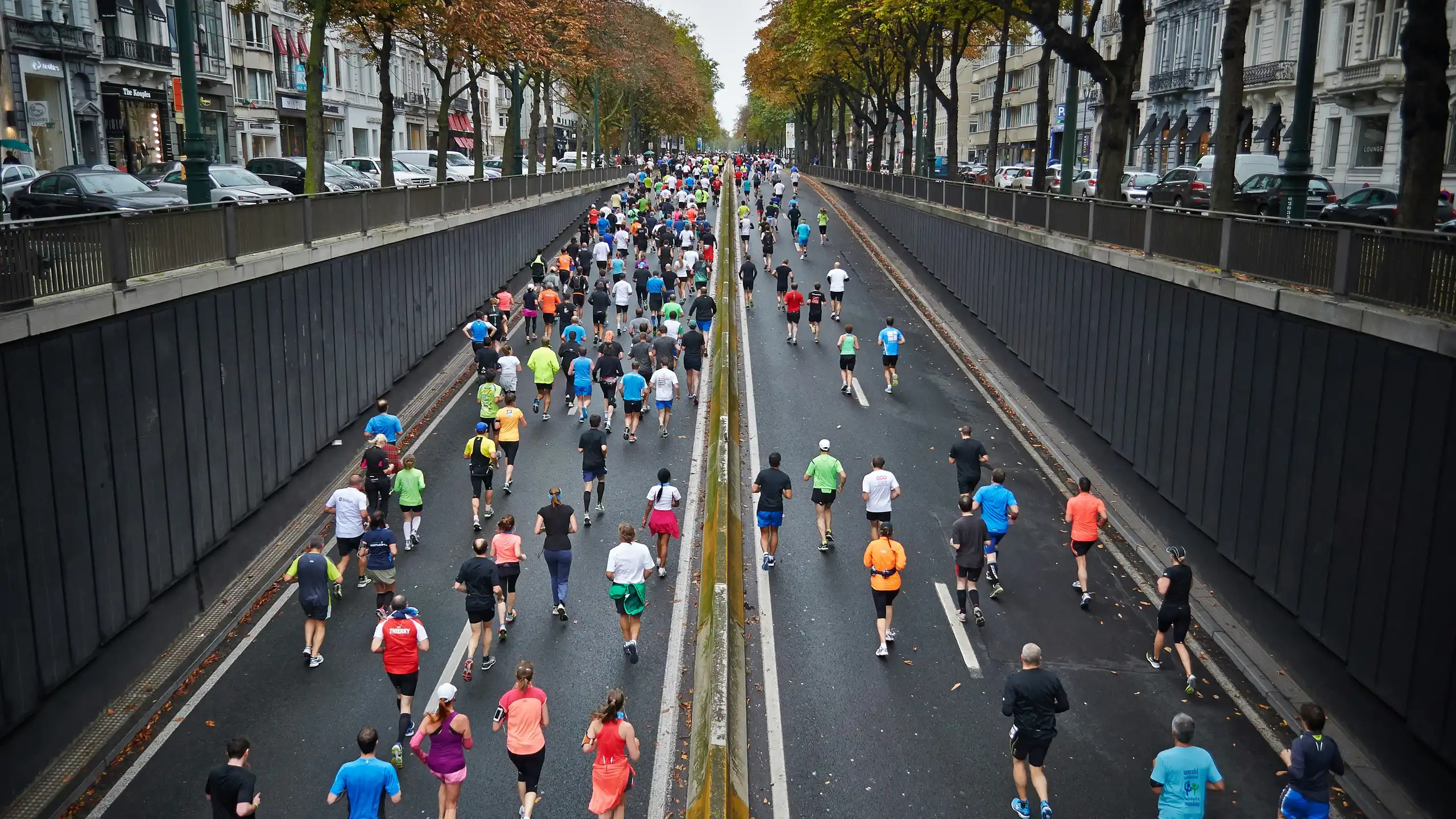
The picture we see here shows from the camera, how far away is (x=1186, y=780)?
361 inches

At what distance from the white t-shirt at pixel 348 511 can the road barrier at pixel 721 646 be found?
4.48 meters

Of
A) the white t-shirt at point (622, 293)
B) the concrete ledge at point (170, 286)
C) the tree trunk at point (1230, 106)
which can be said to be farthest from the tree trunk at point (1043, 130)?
the concrete ledge at point (170, 286)

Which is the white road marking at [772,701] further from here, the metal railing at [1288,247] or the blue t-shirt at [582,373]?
the metal railing at [1288,247]

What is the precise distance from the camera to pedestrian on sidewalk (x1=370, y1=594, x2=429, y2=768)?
10.9 m

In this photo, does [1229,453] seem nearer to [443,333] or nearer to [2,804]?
[2,804]

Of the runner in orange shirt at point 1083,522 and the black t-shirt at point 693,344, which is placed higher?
the black t-shirt at point 693,344

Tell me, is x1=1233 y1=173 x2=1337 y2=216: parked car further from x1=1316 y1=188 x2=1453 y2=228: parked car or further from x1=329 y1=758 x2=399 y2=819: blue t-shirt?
x1=329 y1=758 x2=399 y2=819: blue t-shirt

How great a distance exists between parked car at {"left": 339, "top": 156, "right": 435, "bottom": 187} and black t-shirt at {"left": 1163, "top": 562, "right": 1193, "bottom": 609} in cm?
3234

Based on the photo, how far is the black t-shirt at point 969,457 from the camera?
16812 millimetres

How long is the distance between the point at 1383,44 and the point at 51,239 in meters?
42.3

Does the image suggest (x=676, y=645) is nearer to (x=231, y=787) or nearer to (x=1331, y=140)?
(x=231, y=787)

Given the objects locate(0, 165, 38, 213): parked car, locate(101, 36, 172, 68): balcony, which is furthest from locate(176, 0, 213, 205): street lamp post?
locate(101, 36, 172, 68): balcony

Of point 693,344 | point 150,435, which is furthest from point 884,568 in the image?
point 693,344

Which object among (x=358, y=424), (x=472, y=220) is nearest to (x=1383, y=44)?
(x=472, y=220)
